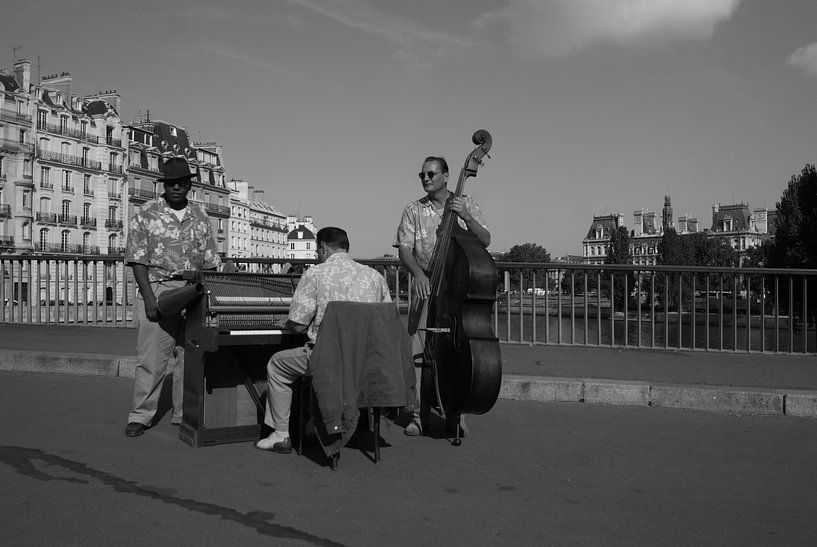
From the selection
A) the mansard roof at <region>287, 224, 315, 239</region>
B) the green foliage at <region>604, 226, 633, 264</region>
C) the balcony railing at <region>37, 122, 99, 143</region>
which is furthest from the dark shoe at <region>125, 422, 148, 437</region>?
the mansard roof at <region>287, 224, 315, 239</region>

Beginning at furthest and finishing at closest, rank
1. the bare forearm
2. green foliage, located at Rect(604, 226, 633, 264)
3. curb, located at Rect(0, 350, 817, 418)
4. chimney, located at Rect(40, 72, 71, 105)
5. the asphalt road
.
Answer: green foliage, located at Rect(604, 226, 633, 264) → chimney, located at Rect(40, 72, 71, 105) → curb, located at Rect(0, 350, 817, 418) → the bare forearm → the asphalt road

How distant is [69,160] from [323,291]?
8465cm

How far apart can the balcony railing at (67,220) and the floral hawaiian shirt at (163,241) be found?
80338mm

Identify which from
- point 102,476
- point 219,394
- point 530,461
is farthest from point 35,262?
point 530,461

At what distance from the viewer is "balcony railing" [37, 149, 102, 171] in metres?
77.8

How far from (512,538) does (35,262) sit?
40.9ft

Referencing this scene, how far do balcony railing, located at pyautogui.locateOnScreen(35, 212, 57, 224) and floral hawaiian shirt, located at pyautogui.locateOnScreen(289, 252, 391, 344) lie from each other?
79812mm

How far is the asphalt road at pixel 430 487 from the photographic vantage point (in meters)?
3.65

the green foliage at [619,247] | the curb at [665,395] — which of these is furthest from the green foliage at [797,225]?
the green foliage at [619,247]

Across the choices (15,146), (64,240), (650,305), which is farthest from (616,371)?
(64,240)

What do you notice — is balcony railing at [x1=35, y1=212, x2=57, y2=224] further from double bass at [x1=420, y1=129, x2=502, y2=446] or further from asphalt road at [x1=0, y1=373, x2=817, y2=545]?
double bass at [x1=420, y1=129, x2=502, y2=446]

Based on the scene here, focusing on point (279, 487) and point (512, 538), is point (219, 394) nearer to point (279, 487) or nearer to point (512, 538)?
point (279, 487)

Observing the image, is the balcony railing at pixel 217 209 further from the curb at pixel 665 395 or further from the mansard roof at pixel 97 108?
the curb at pixel 665 395

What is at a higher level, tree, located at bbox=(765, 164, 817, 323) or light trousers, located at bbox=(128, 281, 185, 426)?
tree, located at bbox=(765, 164, 817, 323)
